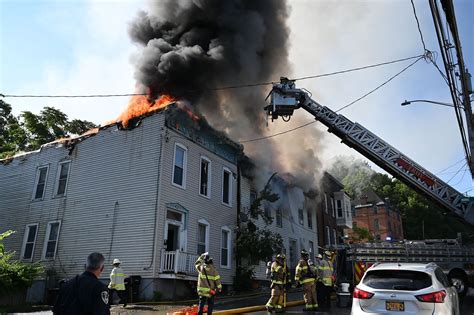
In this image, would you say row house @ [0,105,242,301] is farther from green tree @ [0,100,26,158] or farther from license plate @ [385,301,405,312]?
green tree @ [0,100,26,158]

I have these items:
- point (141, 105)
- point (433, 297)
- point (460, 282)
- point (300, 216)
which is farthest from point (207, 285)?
point (300, 216)

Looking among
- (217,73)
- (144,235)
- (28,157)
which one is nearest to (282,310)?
(144,235)

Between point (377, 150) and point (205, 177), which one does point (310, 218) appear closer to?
point (205, 177)

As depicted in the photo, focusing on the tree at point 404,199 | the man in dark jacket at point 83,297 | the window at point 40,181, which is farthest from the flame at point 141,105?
the tree at point 404,199

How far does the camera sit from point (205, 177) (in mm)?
17312

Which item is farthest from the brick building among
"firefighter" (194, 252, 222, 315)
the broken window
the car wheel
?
"firefighter" (194, 252, 222, 315)

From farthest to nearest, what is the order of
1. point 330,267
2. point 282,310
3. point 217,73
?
point 217,73 < point 330,267 < point 282,310

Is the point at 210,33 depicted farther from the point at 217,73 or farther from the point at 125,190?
the point at 125,190

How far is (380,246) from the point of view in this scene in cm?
1241

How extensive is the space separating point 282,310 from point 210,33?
1306 centimetres

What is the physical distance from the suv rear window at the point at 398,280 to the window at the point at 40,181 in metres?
15.2

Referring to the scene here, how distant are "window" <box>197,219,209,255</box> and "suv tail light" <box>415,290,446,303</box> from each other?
10928mm

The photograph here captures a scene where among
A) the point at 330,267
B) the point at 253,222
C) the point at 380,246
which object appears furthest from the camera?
the point at 253,222

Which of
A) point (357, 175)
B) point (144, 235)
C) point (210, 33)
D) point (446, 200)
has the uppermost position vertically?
point (357, 175)
